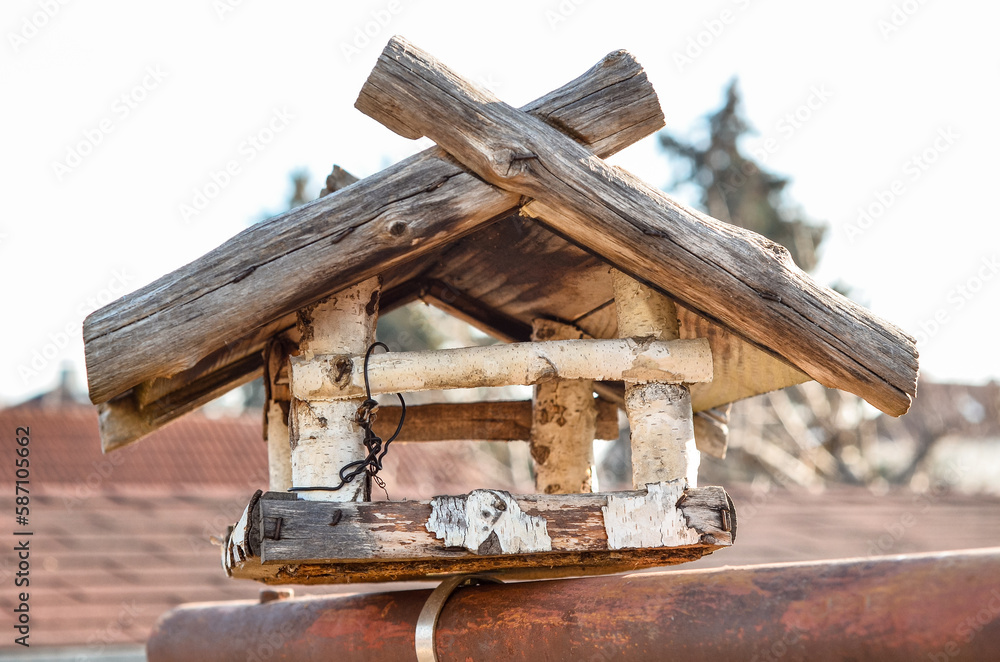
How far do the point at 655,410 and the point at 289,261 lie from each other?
1.02 metres

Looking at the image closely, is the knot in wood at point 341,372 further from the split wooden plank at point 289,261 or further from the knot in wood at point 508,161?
the knot in wood at point 508,161

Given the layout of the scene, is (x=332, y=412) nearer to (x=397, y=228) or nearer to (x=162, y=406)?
(x=397, y=228)

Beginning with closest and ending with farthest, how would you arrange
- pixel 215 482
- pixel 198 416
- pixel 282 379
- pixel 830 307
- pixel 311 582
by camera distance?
pixel 830 307
pixel 311 582
pixel 282 379
pixel 215 482
pixel 198 416

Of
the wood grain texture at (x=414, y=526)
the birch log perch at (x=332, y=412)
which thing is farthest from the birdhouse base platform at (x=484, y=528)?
the birch log perch at (x=332, y=412)

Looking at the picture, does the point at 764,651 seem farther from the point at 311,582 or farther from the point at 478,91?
the point at 478,91

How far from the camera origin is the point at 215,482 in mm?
8375

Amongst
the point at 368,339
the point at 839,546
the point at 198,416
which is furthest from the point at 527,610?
the point at 198,416

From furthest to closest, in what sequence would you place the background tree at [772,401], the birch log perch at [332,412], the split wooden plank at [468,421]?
the background tree at [772,401], the split wooden plank at [468,421], the birch log perch at [332,412]

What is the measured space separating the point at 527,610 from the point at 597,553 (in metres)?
0.21

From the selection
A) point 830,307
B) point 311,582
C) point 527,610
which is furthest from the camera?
point 311,582

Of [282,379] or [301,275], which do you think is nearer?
[301,275]

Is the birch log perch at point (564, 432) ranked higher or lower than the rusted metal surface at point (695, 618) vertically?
higher

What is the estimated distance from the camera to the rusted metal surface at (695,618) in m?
1.30

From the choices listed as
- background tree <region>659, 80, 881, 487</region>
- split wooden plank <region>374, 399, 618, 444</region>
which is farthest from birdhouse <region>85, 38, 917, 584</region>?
background tree <region>659, 80, 881, 487</region>
